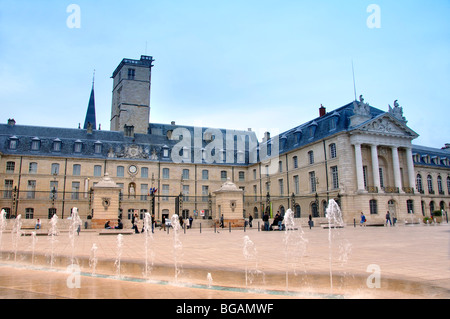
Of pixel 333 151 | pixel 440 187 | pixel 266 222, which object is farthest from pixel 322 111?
pixel 266 222

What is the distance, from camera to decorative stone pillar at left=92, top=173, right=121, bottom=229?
27.8 m

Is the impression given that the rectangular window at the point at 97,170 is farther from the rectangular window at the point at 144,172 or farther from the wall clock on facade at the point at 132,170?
the rectangular window at the point at 144,172

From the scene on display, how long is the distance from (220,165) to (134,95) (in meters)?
20.9

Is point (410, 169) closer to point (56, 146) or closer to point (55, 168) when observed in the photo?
point (55, 168)

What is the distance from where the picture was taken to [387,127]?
40500 millimetres

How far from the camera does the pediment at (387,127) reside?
38.9 meters

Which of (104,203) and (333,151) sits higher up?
(333,151)

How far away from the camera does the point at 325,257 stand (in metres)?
10.1

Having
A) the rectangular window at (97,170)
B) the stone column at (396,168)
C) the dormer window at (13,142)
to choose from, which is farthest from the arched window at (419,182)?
the dormer window at (13,142)

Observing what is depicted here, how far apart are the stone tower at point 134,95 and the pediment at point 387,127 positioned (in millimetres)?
36429

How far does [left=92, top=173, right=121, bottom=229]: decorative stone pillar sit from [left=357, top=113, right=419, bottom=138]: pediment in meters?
26.6
